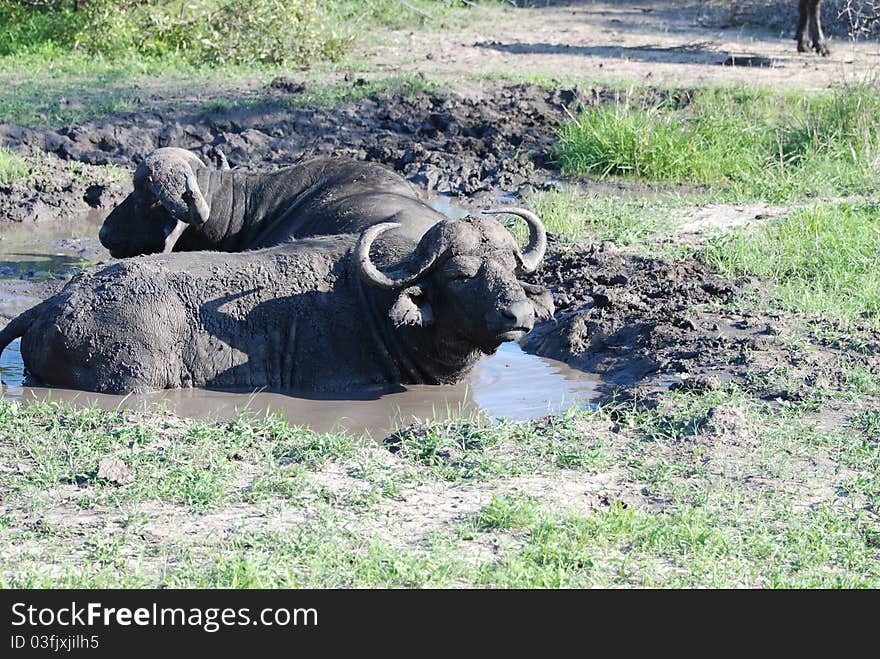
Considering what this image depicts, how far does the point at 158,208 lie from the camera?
8.41 meters

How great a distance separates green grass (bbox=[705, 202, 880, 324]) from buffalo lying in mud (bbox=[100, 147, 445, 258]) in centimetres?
223

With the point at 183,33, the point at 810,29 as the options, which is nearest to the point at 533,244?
the point at 183,33

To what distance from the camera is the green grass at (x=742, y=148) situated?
11000mm

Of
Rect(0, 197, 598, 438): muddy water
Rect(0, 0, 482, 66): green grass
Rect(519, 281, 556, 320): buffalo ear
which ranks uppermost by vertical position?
Rect(0, 0, 482, 66): green grass

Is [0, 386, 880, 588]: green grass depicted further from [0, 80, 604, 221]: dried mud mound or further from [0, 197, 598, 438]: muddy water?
[0, 80, 604, 221]: dried mud mound

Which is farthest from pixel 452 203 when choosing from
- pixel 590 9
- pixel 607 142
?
pixel 590 9

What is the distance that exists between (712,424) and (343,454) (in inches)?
67.0

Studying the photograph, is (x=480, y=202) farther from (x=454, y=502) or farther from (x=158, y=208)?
(x=454, y=502)

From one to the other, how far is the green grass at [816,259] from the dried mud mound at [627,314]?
31cm

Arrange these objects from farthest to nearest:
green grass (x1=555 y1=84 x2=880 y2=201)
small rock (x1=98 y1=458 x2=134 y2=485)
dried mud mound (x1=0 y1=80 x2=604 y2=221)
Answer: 1. dried mud mound (x1=0 y1=80 x2=604 y2=221)
2. green grass (x1=555 y1=84 x2=880 y2=201)
3. small rock (x1=98 y1=458 x2=134 y2=485)

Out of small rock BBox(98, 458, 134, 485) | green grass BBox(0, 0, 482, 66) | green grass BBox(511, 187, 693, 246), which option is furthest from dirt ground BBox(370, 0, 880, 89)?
small rock BBox(98, 458, 134, 485)

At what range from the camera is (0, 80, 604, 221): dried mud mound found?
1134 centimetres

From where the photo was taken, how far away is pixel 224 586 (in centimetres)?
422

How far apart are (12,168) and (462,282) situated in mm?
6034
